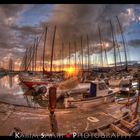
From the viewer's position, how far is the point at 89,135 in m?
3.09

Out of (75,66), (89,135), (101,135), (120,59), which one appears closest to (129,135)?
(101,135)

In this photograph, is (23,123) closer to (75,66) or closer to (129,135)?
(129,135)

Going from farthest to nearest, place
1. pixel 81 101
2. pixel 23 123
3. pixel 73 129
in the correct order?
1. pixel 81 101
2. pixel 23 123
3. pixel 73 129

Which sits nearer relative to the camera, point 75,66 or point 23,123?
point 23,123

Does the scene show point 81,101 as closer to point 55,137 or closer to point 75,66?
point 55,137

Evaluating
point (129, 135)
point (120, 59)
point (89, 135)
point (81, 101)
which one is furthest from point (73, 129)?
point (120, 59)

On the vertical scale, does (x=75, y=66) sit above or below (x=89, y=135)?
above

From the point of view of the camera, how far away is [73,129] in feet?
11.8

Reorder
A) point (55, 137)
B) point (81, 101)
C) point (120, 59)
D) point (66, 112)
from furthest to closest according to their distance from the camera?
point (120, 59)
point (81, 101)
point (66, 112)
point (55, 137)

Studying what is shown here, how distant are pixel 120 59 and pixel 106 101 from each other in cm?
341

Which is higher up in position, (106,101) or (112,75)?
(112,75)
